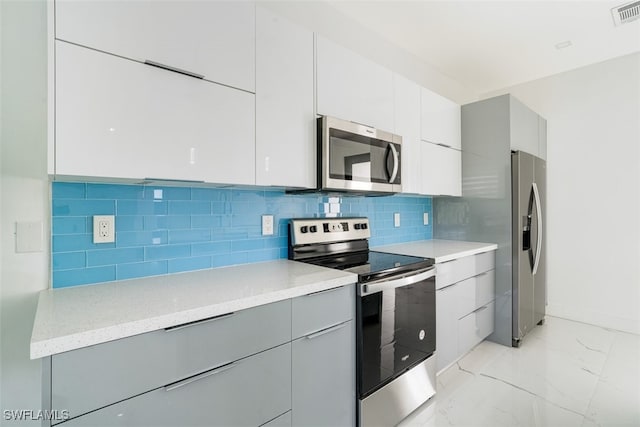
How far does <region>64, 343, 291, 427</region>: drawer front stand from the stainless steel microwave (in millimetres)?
935

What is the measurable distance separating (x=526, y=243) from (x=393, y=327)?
1.85m

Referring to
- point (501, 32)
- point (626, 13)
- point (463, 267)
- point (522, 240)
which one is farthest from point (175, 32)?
point (626, 13)

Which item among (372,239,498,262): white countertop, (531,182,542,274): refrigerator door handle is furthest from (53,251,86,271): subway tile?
(531,182,542,274): refrigerator door handle

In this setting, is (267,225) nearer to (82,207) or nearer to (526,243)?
(82,207)

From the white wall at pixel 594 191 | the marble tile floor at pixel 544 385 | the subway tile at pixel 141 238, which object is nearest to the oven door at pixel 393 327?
the marble tile floor at pixel 544 385

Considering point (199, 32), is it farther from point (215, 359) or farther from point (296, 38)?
point (215, 359)

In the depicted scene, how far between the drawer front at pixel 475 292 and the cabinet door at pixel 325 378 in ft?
3.98

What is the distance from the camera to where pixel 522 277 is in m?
2.71

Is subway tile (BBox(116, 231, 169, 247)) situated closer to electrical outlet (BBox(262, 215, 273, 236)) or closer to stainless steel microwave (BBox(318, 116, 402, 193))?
electrical outlet (BBox(262, 215, 273, 236))

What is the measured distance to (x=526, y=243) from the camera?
109 inches

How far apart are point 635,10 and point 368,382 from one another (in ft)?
10.6

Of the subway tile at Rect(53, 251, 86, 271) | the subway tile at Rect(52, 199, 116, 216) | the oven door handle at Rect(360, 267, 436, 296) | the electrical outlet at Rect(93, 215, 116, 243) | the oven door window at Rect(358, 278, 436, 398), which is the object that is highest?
the subway tile at Rect(52, 199, 116, 216)

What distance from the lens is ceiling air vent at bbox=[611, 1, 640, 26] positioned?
2225 mm

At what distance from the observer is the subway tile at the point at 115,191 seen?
1.32 m
